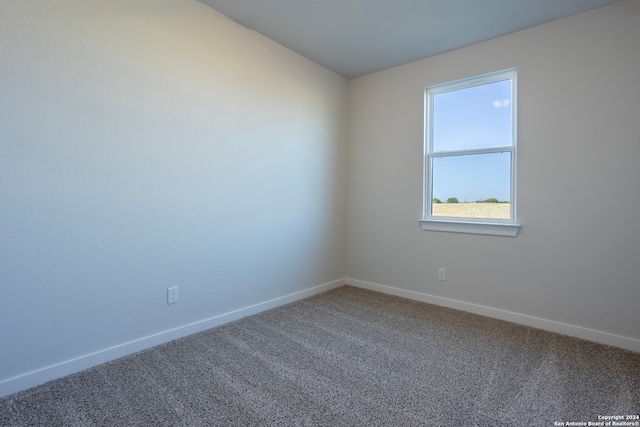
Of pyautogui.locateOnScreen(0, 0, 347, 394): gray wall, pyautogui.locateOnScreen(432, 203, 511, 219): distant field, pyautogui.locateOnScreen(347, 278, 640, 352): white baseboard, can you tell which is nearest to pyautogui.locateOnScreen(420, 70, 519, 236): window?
pyautogui.locateOnScreen(432, 203, 511, 219): distant field

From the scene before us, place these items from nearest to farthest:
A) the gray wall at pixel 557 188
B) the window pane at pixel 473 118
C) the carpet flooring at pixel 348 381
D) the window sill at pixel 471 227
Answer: the carpet flooring at pixel 348 381 → the gray wall at pixel 557 188 → the window sill at pixel 471 227 → the window pane at pixel 473 118

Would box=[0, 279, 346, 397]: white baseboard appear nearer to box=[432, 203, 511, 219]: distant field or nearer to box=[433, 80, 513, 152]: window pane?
box=[432, 203, 511, 219]: distant field

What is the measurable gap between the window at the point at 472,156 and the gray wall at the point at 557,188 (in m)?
0.10

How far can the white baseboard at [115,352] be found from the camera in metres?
1.66

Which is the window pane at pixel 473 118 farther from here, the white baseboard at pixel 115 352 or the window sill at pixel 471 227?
the white baseboard at pixel 115 352

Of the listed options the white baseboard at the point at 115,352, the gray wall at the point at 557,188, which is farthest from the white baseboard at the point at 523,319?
the white baseboard at the point at 115,352

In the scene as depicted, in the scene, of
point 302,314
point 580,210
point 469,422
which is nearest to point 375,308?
point 302,314

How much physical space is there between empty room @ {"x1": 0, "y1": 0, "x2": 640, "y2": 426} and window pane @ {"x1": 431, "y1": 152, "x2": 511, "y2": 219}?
21 mm

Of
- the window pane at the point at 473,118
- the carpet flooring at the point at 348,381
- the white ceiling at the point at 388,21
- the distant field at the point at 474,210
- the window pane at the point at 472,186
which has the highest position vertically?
the white ceiling at the point at 388,21

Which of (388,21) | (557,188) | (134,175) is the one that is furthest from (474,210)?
(134,175)

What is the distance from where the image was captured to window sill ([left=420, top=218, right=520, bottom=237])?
2.68m

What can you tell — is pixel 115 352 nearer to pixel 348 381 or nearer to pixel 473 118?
pixel 348 381

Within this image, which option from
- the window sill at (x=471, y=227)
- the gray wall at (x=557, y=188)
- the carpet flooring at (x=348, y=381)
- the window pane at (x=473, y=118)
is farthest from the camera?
the window pane at (x=473, y=118)

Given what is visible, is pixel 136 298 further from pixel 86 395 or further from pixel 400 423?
pixel 400 423
